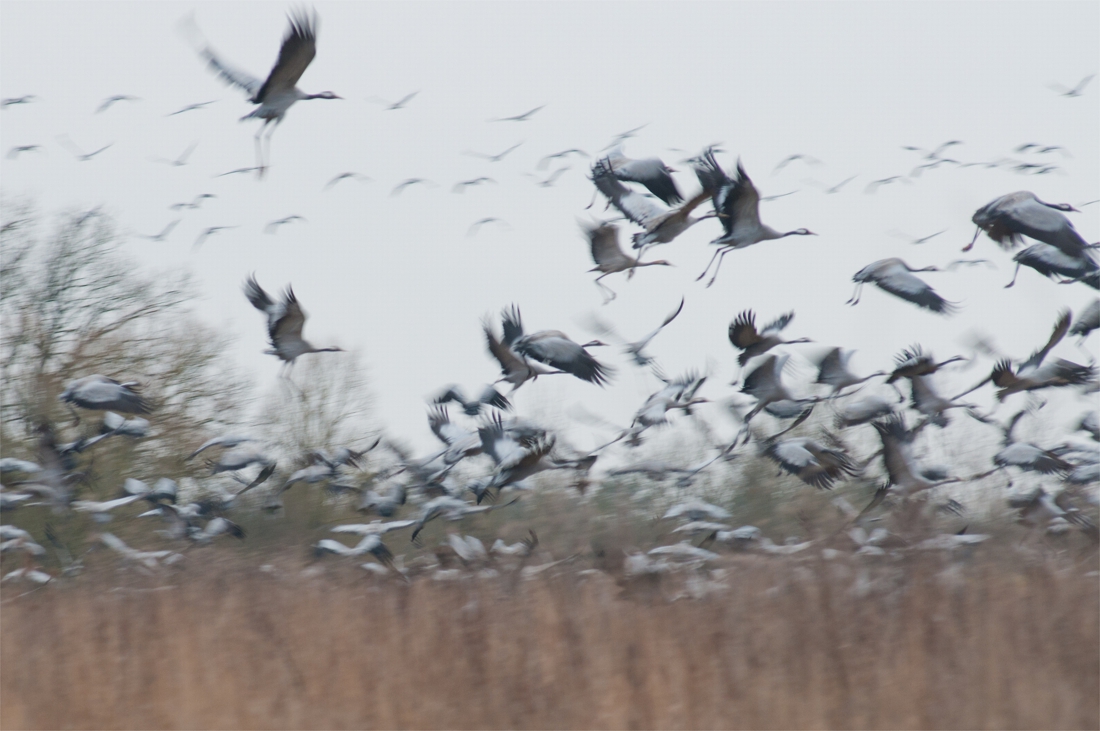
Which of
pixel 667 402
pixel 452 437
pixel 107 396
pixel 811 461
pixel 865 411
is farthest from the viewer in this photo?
pixel 452 437

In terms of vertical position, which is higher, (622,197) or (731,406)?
(622,197)

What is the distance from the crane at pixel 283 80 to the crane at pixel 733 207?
2.40 metres

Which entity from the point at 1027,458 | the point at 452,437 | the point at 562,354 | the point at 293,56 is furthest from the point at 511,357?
the point at 1027,458

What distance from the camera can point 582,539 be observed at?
6.45 metres

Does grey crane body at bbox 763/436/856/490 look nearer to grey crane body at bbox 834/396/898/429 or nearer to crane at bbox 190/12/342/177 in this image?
grey crane body at bbox 834/396/898/429

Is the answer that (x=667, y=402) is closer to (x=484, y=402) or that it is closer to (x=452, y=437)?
(x=484, y=402)

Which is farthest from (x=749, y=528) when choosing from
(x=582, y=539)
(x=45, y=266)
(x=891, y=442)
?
(x=45, y=266)

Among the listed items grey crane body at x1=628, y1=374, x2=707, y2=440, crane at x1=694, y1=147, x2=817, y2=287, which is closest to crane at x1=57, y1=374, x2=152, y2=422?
grey crane body at x1=628, y1=374, x2=707, y2=440

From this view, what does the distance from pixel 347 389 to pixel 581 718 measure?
49.2 feet

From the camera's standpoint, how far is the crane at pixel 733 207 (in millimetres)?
6504

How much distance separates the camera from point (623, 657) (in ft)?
17.8

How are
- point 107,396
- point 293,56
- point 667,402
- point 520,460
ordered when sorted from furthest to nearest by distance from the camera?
1. point 107,396
2. point 667,402
3. point 520,460
4. point 293,56

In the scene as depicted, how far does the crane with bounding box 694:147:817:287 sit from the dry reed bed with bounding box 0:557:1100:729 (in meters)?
2.21

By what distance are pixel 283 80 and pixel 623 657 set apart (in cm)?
393
